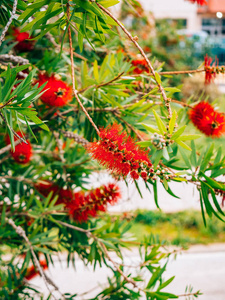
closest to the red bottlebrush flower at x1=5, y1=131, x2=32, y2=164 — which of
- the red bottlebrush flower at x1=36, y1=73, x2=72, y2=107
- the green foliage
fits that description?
the green foliage

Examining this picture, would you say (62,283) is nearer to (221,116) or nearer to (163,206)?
(163,206)

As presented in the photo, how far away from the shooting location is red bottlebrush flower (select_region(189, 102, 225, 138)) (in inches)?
26.7

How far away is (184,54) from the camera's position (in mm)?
5566

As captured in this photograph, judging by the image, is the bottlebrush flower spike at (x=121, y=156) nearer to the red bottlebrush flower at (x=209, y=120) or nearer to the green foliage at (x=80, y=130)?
the green foliage at (x=80, y=130)

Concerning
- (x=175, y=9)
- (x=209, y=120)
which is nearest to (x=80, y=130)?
(x=209, y=120)

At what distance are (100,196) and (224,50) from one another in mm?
9322

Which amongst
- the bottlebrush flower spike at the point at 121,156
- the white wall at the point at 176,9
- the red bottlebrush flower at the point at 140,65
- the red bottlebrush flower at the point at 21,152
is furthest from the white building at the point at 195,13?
the bottlebrush flower spike at the point at 121,156

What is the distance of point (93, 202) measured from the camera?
2.61ft

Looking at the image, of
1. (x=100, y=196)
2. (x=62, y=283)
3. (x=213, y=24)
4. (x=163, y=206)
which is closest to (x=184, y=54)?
(x=163, y=206)

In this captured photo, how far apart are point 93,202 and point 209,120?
0.32 m

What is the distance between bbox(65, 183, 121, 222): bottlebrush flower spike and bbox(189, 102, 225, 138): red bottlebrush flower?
24 centimetres

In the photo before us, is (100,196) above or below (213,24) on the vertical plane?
below

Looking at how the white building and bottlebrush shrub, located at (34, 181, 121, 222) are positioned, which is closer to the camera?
bottlebrush shrub, located at (34, 181, 121, 222)

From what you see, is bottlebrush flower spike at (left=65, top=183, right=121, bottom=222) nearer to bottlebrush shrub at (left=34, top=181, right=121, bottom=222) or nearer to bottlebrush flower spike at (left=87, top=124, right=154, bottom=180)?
bottlebrush shrub at (left=34, top=181, right=121, bottom=222)
